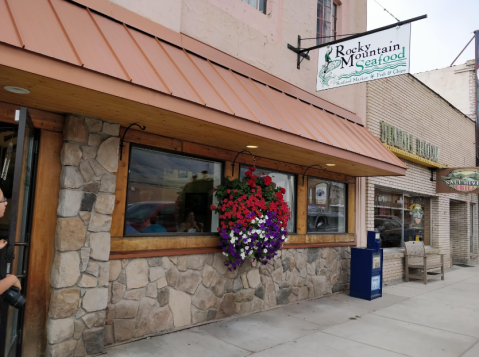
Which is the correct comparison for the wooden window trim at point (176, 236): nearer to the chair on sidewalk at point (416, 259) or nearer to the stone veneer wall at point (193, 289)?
the stone veneer wall at point (193, 289)

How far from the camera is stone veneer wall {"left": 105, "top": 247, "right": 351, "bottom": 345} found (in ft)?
15.6

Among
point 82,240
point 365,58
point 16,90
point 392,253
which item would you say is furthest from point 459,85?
point 16,90

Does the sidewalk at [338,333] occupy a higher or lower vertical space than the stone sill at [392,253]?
lower

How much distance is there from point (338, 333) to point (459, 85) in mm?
15986

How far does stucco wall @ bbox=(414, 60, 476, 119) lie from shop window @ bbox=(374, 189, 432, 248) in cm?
681

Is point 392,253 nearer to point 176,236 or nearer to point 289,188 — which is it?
point 289,188

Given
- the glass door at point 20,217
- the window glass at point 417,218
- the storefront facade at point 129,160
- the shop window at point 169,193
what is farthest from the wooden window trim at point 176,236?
the window glass at point 417,218

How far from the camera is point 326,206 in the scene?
27.3 feet

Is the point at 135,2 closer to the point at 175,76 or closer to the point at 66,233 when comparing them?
the point at 175,76

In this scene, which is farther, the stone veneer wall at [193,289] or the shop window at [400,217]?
the shop window at [400,217]

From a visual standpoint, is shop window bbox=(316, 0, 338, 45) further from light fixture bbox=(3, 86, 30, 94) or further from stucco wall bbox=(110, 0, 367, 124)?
light fixture bbox=(3, 86, 30, 94)

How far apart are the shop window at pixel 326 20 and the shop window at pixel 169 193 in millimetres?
4122

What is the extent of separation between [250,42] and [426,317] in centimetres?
560

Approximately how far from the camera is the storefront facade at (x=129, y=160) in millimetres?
3578
